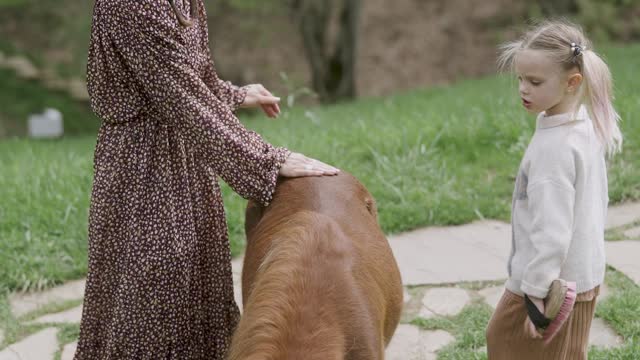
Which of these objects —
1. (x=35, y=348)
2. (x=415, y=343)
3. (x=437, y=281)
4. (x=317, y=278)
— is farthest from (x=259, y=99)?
(x=35, y=348)

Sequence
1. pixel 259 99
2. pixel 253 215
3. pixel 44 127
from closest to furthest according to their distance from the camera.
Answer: pixel 253 215
pixel 259 99
pixel 44 127

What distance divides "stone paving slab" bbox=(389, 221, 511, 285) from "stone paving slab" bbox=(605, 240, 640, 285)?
1.71 ft

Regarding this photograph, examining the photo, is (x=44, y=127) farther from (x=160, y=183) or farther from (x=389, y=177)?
(x=160, y=183)

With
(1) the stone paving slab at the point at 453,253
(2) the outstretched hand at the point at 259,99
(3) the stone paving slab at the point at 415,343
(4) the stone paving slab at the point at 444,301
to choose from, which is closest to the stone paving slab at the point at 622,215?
(1) the stone paving slab at the point at 453,253

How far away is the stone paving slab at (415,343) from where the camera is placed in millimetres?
3945

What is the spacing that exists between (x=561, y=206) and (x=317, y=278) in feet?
2.43

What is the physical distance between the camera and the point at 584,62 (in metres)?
2.78

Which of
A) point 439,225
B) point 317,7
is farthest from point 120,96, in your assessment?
point 317,7

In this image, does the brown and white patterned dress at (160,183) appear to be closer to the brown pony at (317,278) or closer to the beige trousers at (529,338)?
the brown pony at (317,278)

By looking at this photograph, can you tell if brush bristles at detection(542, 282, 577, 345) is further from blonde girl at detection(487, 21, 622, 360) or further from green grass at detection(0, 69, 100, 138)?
green grass at detection(0, 69, 100, 138)

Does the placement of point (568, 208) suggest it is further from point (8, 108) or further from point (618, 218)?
point (8, 108)

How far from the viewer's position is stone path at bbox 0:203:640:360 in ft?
13.4

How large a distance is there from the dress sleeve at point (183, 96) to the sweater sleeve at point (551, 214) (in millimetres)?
917

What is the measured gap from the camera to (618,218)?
5.13 meters
